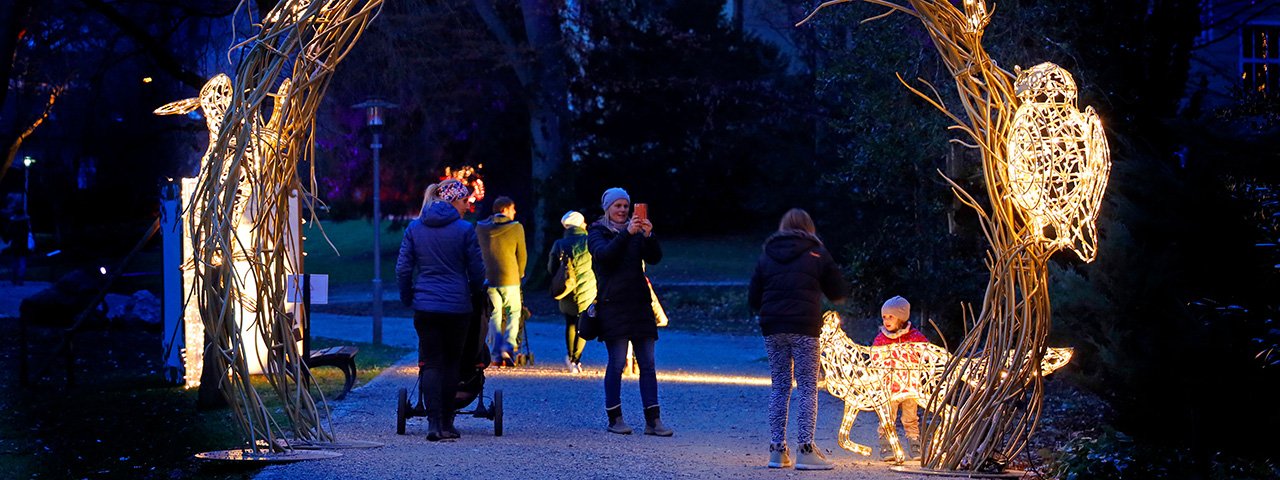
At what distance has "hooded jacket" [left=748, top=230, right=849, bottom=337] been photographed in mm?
8430

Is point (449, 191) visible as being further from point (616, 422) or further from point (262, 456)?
point (262, 456)

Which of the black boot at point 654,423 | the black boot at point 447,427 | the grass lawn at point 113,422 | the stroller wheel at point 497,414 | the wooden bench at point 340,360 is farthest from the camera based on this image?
the wooden bench at point 340,360

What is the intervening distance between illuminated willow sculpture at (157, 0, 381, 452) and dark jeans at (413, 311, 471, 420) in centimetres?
75

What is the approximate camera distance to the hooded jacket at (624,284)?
387 inches

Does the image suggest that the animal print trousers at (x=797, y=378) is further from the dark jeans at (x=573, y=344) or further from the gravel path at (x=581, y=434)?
the dark jeans at (x=573, y=344)

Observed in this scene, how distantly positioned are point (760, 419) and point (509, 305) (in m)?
4.35

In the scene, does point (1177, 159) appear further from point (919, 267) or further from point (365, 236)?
point (365, 236)

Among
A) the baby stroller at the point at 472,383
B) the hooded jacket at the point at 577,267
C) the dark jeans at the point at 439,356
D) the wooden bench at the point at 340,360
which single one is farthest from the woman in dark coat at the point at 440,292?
the hooded jacket at the point at 577,267

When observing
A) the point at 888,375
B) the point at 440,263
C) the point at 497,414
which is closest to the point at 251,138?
the point at 440,263

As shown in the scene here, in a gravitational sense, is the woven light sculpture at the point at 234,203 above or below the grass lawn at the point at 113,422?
above

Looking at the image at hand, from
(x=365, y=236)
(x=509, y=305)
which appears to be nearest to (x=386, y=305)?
(x=509, y=305)

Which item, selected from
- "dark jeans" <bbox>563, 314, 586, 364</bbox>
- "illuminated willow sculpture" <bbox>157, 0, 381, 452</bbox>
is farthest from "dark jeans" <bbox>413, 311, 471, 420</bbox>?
"dark jeans" <bbox>563, 314, 586, 364</bbox>

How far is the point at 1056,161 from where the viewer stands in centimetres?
790

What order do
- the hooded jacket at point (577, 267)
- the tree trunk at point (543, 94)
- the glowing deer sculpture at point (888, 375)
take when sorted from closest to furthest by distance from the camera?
the glowing deer sculpture at point (888, 375)
the hooded jacket at point (577, 267)
the tree trunk at point (543, 94)
